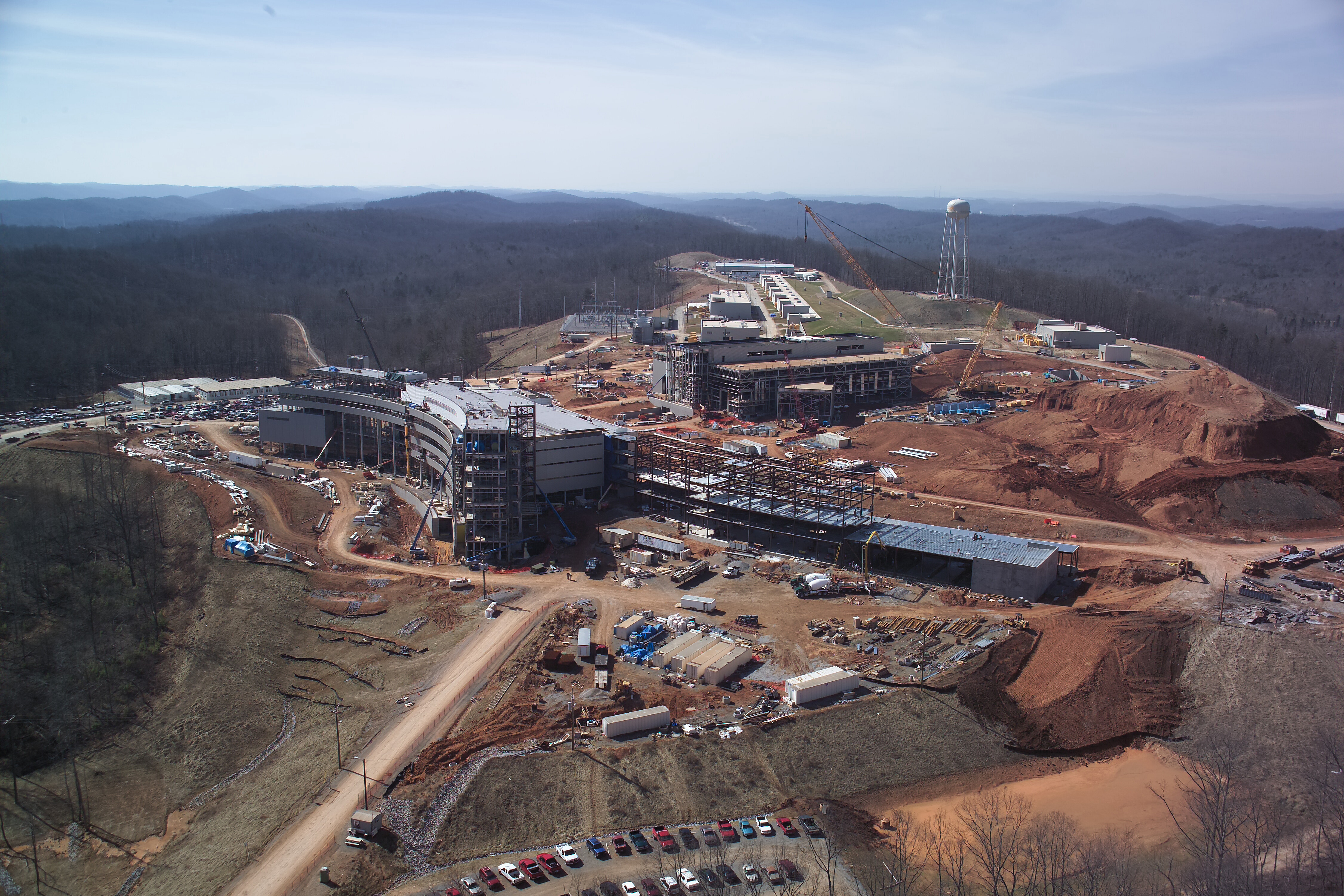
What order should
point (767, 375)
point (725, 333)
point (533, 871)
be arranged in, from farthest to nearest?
point (725, 333) < point (767, 375) < point (533, 871)

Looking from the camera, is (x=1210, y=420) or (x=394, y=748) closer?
(x=394, y=748)

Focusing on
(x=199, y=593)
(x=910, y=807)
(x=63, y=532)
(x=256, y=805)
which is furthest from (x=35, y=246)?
(x=910, y=807)

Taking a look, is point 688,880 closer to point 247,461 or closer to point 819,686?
point 819,686

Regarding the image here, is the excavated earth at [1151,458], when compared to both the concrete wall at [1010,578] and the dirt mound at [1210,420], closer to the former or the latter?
the dirt mound at [1210,420]

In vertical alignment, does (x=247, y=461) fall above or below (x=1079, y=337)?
below

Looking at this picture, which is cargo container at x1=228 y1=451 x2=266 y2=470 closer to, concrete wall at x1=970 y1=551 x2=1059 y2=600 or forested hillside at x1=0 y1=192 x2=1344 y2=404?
forested hillside at x1=0 y1=192 x2=1344 y2=404

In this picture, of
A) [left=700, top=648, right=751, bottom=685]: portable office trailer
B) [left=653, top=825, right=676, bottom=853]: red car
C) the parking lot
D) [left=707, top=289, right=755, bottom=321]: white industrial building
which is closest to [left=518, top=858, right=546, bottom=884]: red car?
the parking lot


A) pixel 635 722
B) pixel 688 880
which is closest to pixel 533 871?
pixel 688 880

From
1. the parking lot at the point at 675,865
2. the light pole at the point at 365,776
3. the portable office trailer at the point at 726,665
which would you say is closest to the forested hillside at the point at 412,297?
the portable office trailer at the point at 726,665
